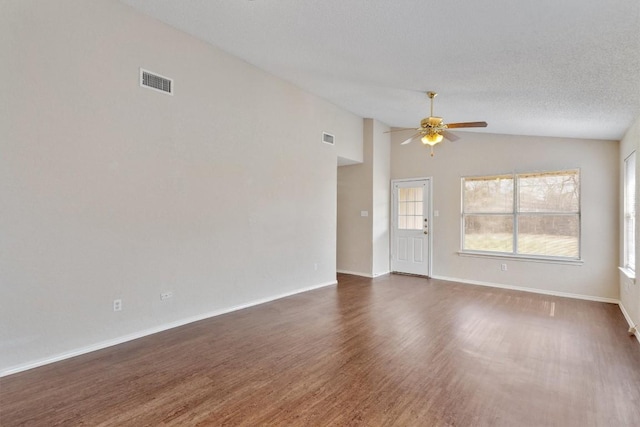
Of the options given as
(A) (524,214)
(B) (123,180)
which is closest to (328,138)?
→ (B) (123,180)

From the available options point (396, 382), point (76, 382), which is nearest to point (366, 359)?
point (396, 382)

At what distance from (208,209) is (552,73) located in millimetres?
3930

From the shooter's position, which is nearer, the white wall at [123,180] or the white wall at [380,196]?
the white wall at [123,180]

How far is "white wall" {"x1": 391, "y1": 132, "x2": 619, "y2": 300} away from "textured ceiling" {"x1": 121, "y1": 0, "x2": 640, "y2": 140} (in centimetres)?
51

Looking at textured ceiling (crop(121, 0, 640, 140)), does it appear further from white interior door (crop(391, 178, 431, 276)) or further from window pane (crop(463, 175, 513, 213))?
white interior door (crop(391, 178, 431, 276))

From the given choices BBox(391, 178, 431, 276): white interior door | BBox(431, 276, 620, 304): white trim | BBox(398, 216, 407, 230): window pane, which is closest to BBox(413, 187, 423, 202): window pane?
BBox(391, 178, 431, 276): white interior door

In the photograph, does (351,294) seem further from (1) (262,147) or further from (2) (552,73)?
(2) (552,73)

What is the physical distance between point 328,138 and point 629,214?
4.54 metres

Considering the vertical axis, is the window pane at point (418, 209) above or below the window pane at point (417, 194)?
below

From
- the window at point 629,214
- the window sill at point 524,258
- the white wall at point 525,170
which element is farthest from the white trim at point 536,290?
the window at point 629,214

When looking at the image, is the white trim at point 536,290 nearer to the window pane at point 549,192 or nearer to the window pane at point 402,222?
the window pane at point 402,222

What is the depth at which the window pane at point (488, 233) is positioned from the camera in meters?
5.97

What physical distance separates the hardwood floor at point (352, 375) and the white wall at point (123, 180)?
1.37 feet

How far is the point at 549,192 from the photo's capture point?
5.55 m
